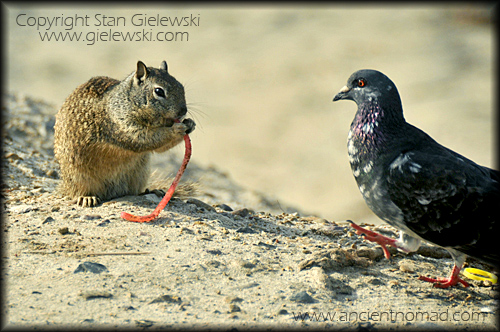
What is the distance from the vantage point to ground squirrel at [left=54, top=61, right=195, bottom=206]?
5.59 metres

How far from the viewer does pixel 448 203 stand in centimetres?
434

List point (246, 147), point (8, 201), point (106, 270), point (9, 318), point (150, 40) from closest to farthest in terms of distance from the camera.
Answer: point (9, 318), point (106, 270), point (8, 201), point (246, 147), point (150, 40)

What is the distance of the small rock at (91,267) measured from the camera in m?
4.27

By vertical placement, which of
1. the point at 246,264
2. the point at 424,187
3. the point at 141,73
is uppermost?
the point at 141,73

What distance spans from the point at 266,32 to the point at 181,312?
19173 mm

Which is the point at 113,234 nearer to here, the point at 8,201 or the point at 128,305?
the point at 128,305

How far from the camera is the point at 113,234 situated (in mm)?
4910

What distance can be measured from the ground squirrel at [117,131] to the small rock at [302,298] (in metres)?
2.24

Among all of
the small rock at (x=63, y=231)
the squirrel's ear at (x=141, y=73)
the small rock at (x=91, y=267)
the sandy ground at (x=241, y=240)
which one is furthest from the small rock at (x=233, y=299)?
the squirrel's ear at (x=141, y=73)

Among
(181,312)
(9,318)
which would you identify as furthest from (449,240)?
(9,318)

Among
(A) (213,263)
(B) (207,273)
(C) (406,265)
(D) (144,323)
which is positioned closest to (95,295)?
(D) (144,323)

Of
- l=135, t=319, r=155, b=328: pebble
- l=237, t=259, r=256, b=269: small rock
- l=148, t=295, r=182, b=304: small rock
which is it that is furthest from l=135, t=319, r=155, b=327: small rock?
l=237, t=259, r=256, b=269: small rock

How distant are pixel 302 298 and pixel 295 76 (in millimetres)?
14288

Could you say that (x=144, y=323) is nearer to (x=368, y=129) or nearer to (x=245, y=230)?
(x=245, y=230)
